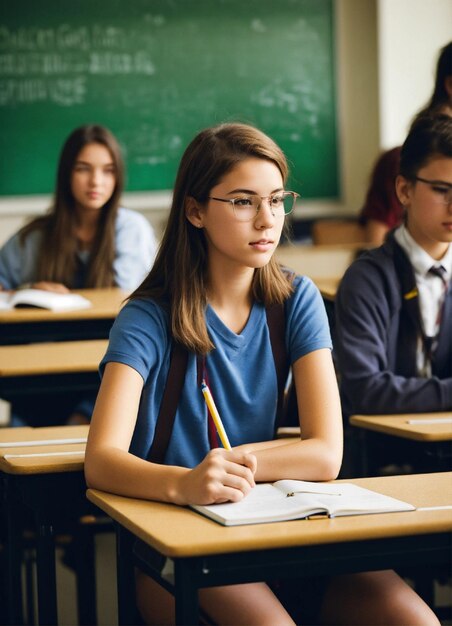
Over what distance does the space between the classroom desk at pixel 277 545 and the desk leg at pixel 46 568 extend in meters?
0.42

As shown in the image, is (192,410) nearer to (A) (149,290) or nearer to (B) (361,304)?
(A) (149,290)

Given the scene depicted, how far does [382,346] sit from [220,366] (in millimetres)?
679

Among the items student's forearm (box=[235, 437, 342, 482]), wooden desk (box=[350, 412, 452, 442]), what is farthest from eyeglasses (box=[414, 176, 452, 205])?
student's forearm (box=[235, 437, 342, 482])

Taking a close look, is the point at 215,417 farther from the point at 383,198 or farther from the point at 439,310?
the point at 383,198

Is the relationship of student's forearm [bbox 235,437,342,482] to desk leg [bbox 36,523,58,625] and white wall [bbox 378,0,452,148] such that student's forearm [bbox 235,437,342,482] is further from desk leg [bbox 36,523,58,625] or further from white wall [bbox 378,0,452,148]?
white wall [bbox 378,0,452,148]

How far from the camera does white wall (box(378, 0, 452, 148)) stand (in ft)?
21.8

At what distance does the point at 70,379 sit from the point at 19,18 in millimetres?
4056

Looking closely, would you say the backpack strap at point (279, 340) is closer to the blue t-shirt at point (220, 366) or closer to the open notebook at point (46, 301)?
the blue t-shirt at point (220, 366)

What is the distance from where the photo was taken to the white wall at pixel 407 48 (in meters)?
6.63

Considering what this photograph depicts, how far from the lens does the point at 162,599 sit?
1.77 m

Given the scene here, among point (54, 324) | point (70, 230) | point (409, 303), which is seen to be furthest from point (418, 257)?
point (70, 230)

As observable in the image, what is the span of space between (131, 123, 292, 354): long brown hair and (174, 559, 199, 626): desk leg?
0.59m

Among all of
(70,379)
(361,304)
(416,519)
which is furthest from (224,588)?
(70,379)

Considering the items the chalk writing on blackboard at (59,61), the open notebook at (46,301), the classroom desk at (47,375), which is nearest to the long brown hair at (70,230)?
the open notebook at (46,301)
